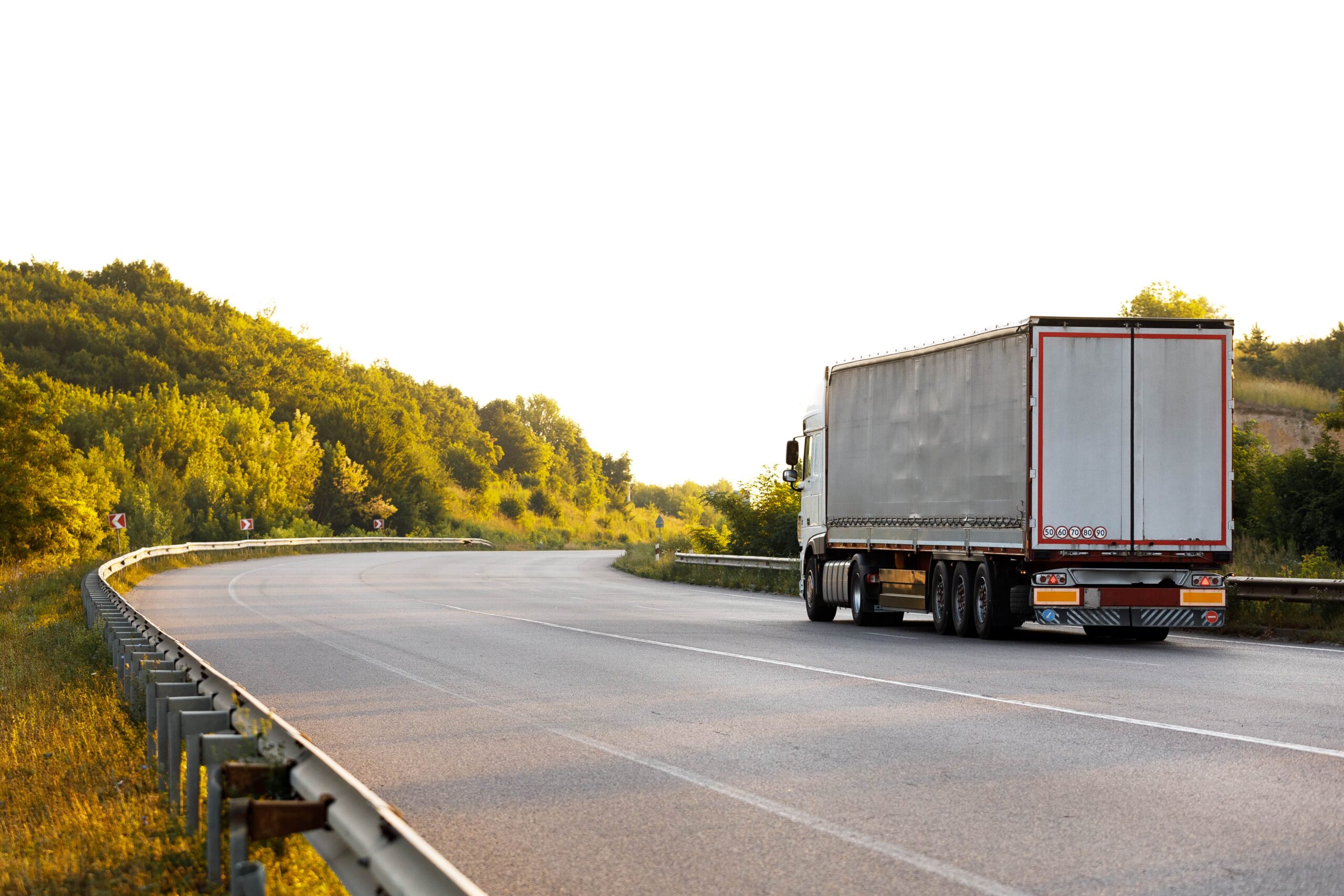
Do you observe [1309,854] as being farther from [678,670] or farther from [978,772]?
[678,670]

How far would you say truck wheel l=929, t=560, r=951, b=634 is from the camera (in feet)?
65.3

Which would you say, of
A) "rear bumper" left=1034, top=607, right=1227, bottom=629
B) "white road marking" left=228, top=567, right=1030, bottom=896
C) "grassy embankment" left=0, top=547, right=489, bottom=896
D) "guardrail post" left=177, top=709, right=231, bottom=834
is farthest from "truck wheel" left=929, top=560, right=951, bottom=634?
"guardrail post" left=177, top=709, right=231, bottom=834

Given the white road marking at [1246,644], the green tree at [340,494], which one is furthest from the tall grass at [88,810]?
the green tree at [340,494]

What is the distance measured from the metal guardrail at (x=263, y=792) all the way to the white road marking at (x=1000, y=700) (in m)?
5.98

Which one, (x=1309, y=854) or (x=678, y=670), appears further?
(x=678, y=670)

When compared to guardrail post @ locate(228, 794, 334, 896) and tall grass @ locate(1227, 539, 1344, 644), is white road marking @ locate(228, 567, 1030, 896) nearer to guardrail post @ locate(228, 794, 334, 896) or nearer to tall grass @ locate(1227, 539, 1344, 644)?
guardrail post @ locate(228, 794, 334, 896)

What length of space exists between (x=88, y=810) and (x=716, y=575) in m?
33.4

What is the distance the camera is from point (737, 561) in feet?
129

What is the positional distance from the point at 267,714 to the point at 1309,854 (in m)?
4.58

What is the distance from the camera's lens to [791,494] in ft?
141

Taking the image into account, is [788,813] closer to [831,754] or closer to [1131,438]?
[831,754]

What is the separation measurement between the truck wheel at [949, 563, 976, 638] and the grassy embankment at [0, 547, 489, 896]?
1108 cm

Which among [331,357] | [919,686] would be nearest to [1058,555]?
[919,686]

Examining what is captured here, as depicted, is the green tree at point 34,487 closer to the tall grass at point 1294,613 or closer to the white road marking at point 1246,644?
the white road marking at point 1246,644
